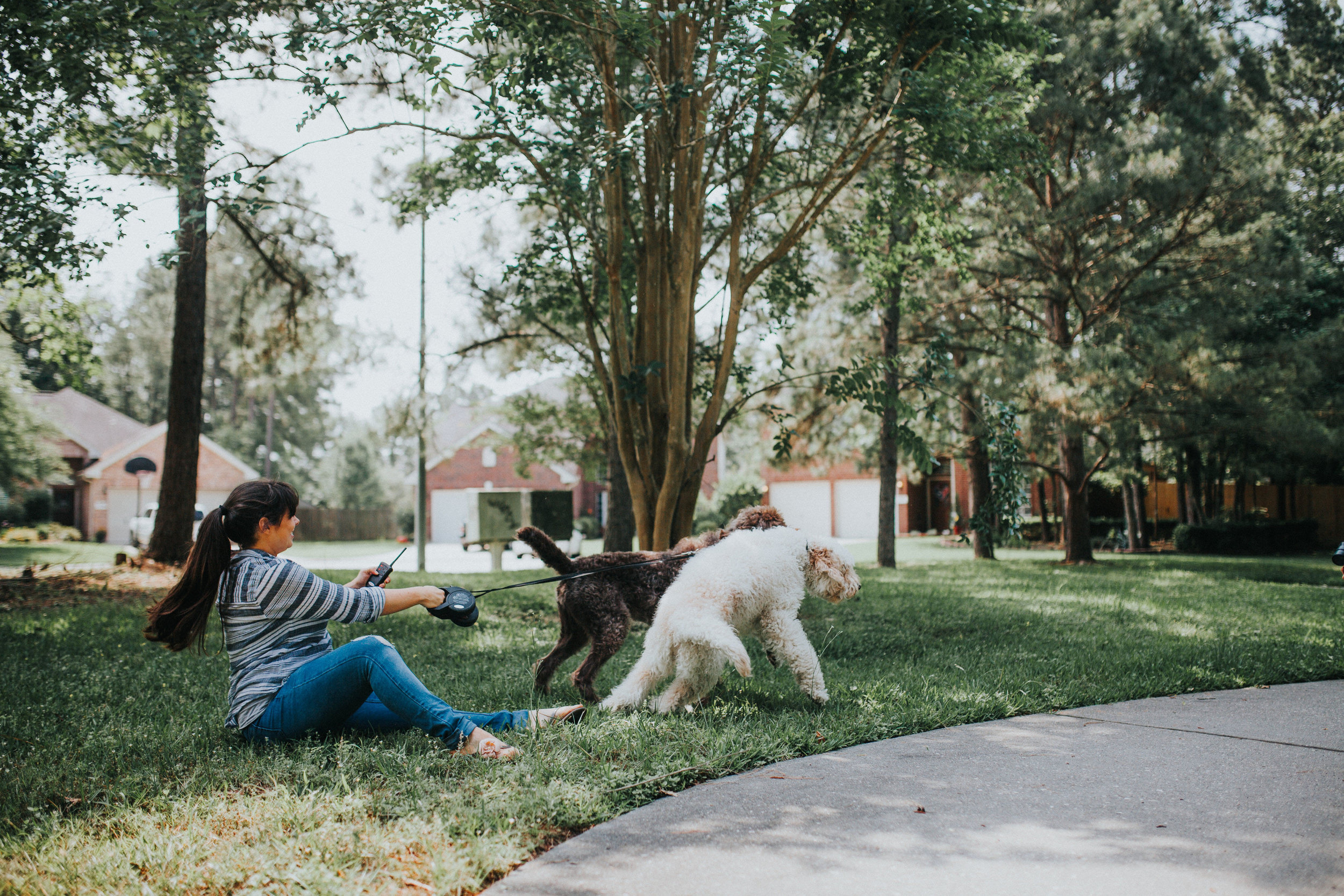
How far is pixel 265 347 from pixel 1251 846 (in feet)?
46.9

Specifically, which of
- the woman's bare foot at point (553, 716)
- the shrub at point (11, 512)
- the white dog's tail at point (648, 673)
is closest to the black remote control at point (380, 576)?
the woman's bare foot at point (553, 716)

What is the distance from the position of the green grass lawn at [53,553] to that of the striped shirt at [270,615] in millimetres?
14546

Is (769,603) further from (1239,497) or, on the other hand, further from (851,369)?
(1239,497)

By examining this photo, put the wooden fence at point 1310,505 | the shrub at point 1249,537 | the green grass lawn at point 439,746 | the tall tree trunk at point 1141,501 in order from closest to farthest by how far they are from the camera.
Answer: the green grass lawn at point 439,746 < the shrub at point 1249,537 < the tall tree trunk at point 1141,501 < the wooden fence at point 1310,505

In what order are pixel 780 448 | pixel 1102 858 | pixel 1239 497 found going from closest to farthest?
→ pixel 1102 858
pixel 780 448
pixel 1239 497

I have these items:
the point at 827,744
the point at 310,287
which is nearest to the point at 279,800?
the point at 827,744

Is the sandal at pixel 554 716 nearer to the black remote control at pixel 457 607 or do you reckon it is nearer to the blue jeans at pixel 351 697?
the blue jeans at pixel 351 697

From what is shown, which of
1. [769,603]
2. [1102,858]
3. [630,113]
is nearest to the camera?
[1102,858]

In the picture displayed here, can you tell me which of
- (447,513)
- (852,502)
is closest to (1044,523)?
(852,502)

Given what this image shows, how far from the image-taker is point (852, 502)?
117ft

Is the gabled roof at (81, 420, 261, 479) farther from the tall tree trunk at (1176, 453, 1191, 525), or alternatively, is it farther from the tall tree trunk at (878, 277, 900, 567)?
the tall tree trunk at (1176, 453, 1191, 525)

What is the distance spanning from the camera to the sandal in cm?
402

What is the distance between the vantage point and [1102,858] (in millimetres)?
2691

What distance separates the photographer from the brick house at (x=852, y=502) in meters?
34.9
